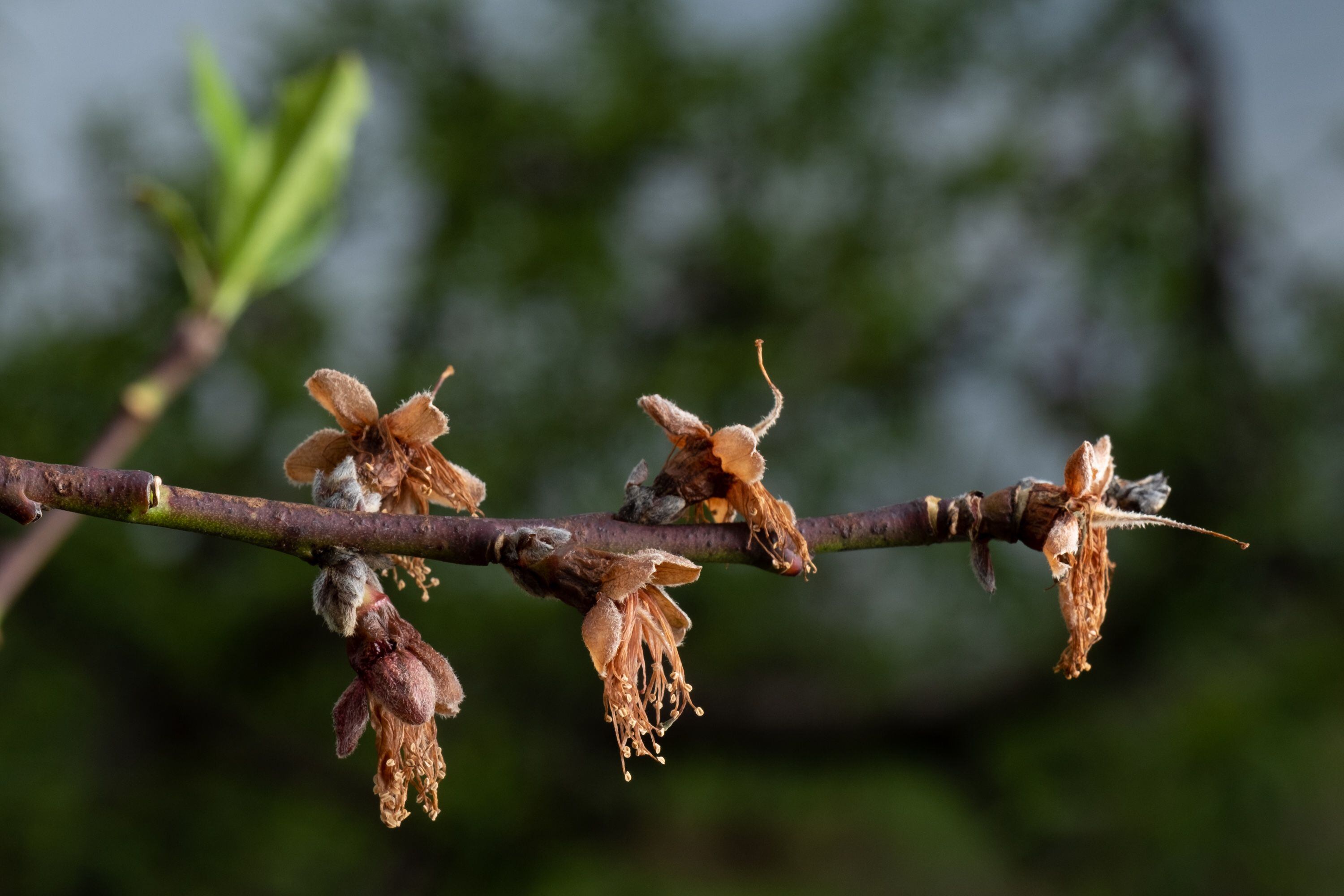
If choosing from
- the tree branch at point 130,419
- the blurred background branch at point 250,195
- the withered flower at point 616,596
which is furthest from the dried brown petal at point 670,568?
the blurred background branch at point 250,195

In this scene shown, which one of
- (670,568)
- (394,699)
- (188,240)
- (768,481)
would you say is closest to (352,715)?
(394,699)

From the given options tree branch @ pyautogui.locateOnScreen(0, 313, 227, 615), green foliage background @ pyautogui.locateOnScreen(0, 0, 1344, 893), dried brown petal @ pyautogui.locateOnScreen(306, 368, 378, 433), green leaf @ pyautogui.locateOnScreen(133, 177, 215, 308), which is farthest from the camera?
green foliage background @ pyautogui.locateOnScreen(0, 0, 1344, 893)

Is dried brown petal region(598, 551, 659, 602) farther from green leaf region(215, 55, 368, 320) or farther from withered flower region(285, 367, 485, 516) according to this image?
green leaf region(215, 55, 368, 320)

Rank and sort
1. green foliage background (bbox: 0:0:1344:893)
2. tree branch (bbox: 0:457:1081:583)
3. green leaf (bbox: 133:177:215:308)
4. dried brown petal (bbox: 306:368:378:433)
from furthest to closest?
green foliage background (bbox: 0:0:1344:893), green leaf (bbox: 133:177:215:308), dried brown petal (bbox: 306:368:378:433), tree branch (bbox: 0:457:1081:583)

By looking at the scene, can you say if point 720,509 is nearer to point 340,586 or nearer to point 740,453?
point 740,453

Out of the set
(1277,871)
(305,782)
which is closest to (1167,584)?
(1277,871)

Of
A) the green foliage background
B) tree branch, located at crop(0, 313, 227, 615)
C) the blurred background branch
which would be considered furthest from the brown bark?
the green foliage background

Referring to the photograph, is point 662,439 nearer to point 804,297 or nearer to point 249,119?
point 804,297
